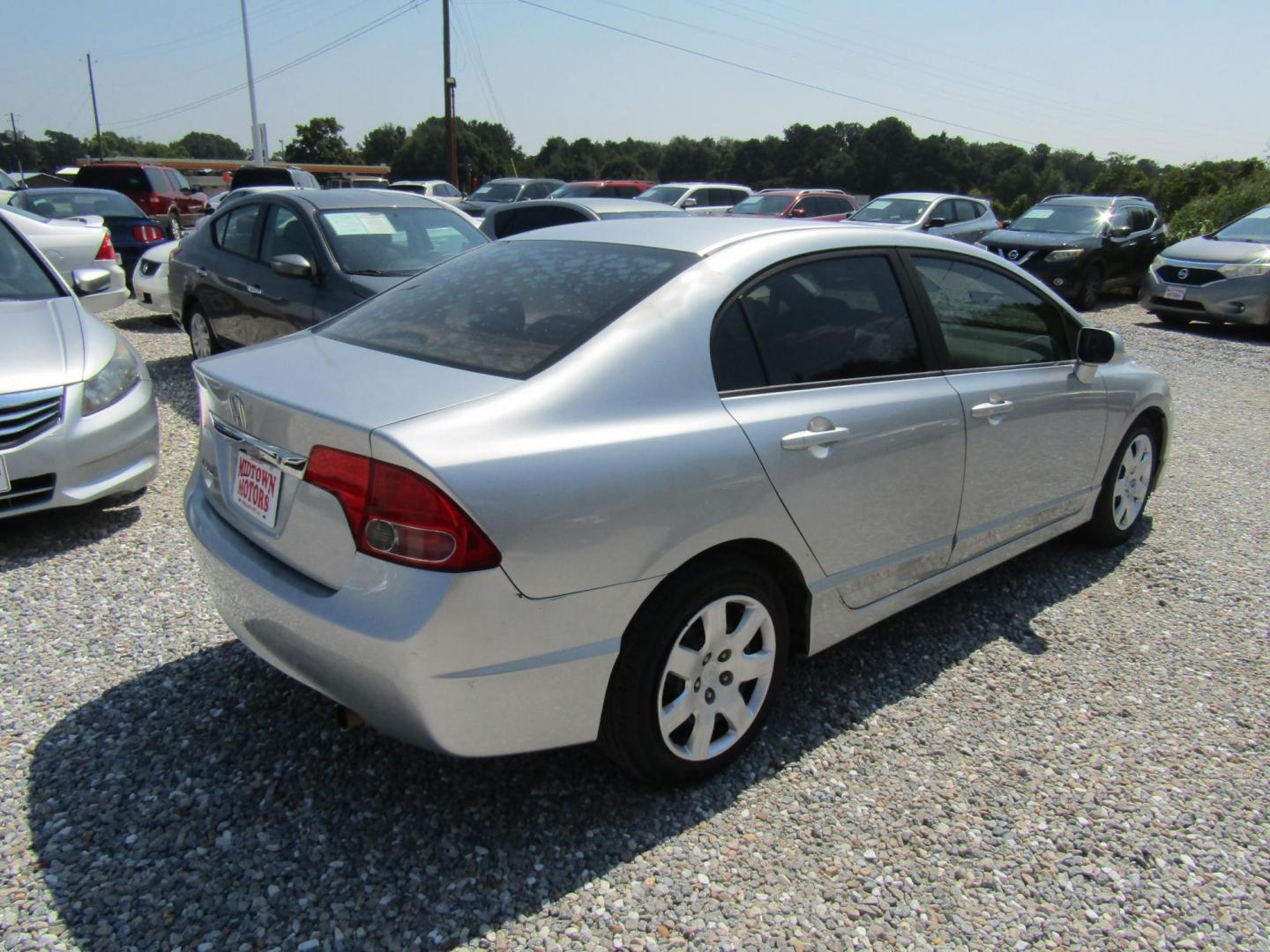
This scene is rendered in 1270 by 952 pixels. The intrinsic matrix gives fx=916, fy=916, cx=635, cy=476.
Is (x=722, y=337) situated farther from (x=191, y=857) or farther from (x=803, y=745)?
(x=191, y=857)

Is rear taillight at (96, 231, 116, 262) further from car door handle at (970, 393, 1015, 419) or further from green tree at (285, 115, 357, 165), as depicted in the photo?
green tree at (285, 115, 357, 165)

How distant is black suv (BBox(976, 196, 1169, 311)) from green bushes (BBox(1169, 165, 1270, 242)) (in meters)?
7.05

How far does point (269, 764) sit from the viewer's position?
8.77 feet

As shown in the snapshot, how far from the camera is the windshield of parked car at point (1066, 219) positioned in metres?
13.7

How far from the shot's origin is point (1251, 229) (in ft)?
42.3

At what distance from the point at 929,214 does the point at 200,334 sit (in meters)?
12.0

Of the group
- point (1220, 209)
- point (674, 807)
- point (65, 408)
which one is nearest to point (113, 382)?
point (65, 408)

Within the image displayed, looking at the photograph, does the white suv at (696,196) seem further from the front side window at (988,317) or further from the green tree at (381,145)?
the green tree at (381,145)

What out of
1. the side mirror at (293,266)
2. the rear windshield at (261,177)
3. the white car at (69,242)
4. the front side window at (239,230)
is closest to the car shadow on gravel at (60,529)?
the side mirror at (293,266)

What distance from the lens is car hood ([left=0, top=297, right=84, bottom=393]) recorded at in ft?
→ 13.2

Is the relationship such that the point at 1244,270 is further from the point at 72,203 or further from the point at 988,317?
the point at 72,203

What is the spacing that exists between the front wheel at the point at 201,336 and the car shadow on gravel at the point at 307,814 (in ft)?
15.5

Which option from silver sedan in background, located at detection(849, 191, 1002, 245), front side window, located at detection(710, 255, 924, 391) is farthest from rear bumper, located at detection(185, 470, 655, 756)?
silver sedan in background, located at detection(849, 191, 1002, 245)

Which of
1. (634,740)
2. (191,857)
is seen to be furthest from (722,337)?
(191,857)
